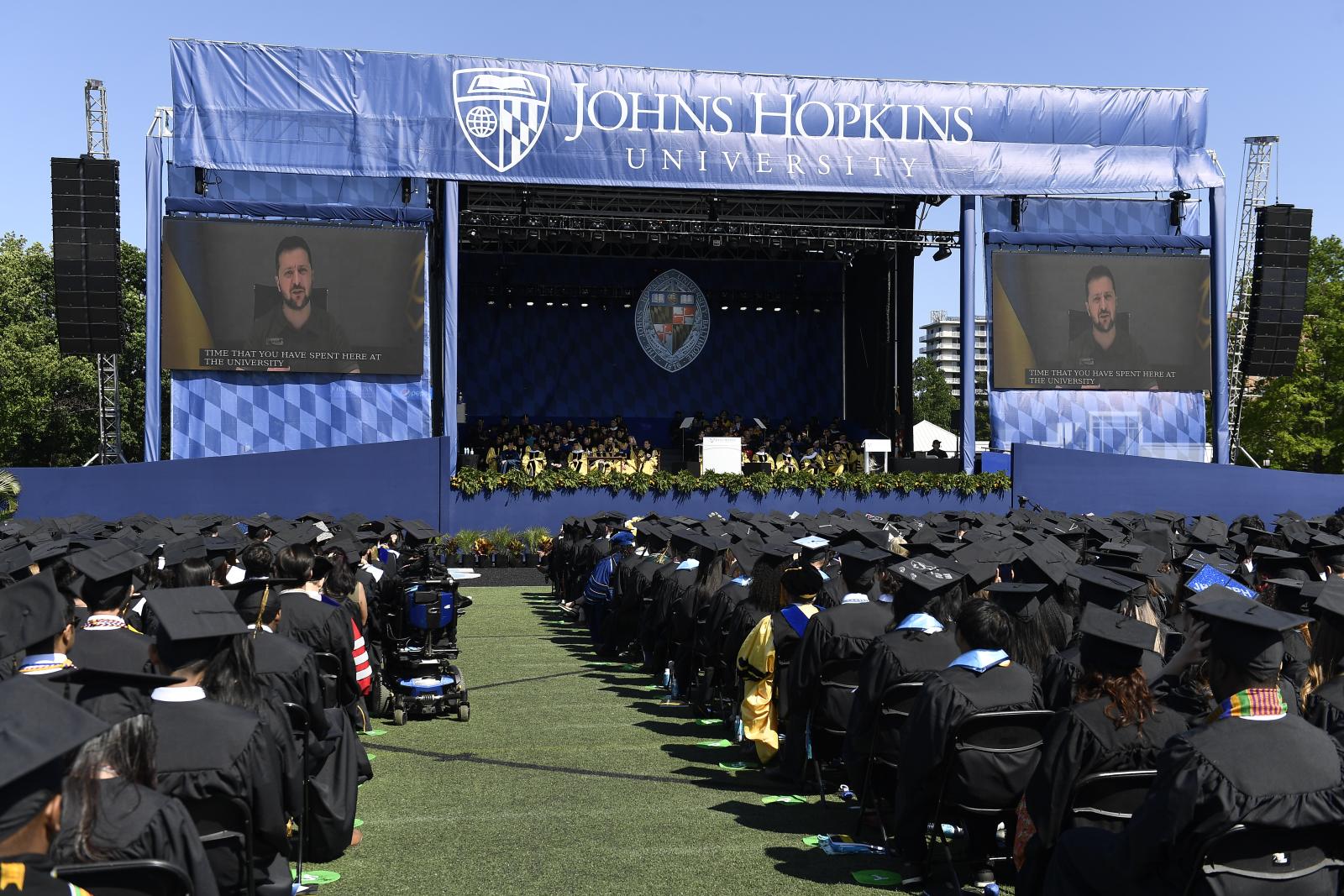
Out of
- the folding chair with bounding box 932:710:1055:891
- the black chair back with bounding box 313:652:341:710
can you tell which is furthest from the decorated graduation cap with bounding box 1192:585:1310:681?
the black chair back with bounding box 313:652:341:710

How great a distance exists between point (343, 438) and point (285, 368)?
1992mm

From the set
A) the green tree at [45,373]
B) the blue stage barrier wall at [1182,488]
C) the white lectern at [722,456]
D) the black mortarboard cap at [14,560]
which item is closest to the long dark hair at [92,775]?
the black mortarboard cap at [14,560]

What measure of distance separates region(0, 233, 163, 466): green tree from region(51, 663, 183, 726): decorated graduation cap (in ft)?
156

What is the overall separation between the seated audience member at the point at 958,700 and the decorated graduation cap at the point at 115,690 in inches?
111

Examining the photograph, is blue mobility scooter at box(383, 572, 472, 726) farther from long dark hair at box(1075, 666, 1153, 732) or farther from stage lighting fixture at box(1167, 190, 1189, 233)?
stage lighting fixture at box(1167, 190, 1189, 233)

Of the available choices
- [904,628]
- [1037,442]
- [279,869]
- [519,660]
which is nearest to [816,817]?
[904,628]

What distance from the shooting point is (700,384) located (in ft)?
123

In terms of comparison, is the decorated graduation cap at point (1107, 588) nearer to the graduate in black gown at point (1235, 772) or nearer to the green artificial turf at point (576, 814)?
the green artificial turf at point (576, 814)

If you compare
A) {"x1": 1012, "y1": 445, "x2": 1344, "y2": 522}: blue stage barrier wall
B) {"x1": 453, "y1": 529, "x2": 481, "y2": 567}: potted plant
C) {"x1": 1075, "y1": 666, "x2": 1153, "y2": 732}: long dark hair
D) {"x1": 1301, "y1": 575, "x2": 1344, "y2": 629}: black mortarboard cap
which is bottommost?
{"x1": 453, "y1": 529, "x2": 481, "y2": 567}: potted plant

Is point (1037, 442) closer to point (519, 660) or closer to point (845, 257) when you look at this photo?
point (845, 257)

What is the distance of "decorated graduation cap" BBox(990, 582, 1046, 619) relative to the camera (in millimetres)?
6301

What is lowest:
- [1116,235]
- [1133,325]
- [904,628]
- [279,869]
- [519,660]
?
[519,660]

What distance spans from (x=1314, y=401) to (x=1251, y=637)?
4690 centimetres

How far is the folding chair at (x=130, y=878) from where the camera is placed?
276cm
